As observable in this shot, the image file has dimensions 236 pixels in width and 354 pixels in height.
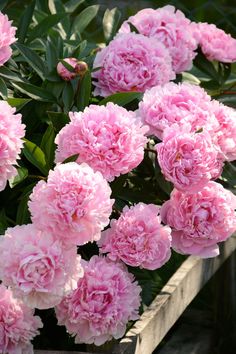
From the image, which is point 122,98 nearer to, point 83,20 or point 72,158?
point 72,158

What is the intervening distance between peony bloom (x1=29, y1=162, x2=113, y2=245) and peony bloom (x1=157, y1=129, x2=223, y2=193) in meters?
0.17

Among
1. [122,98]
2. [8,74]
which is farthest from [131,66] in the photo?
[8,74]

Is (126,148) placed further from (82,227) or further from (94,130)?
(82,227)

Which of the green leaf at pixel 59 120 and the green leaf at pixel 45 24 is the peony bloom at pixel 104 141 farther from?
the green leaf at pixel 45 24

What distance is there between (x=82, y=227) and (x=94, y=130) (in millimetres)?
204

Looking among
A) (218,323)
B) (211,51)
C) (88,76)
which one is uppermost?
(88,76)

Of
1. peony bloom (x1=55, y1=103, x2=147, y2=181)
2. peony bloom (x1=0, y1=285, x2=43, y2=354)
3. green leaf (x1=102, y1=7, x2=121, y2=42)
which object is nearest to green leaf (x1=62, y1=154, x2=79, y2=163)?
peony bloom (x1=55, y1=103, x2=147, y2=181)

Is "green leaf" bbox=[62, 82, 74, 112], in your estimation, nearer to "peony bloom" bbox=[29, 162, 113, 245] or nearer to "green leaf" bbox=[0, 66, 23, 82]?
"green leaf" bbox=[0, 66, 23, 82]

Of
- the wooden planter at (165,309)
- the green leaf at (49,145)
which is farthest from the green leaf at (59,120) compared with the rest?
the wooden planter at (165,309)

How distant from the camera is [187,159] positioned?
147cm

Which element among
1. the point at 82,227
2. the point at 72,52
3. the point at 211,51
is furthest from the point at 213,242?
the point at 211,51

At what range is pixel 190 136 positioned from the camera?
58.4 inches

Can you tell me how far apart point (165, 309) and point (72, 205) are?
1.81 ft

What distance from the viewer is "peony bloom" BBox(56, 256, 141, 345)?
1406mm
